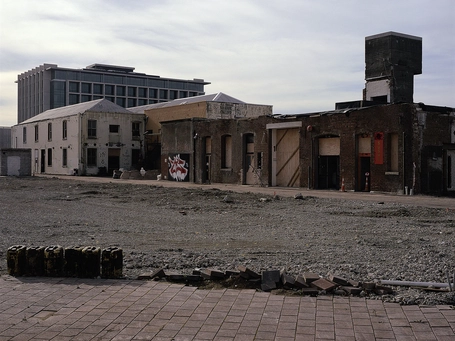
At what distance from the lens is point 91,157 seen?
1981 inches

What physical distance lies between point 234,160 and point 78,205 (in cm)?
1623

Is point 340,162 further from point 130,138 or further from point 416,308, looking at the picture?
point 130,138

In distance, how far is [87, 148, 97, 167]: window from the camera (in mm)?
50125

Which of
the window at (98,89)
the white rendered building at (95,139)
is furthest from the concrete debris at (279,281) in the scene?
the window at (98,89)

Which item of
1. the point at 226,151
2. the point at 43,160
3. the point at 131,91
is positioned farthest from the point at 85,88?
the point at 226,151

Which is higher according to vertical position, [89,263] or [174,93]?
[174,93]

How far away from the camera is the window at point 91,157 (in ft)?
164

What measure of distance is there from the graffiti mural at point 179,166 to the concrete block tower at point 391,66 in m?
13.9

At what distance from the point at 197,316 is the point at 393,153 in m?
21.1

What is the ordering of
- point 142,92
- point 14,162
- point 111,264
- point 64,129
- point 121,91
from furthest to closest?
point 142,92 < point 121,91 < point 64,129 < point 14,162 < point 111,264

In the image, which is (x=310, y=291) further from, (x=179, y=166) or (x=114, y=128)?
(x=114, y=128)

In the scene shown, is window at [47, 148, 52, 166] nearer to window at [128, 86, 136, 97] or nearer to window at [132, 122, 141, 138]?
window at [132, 122, 141, 138]

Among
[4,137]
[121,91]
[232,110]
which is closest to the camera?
[232,110]

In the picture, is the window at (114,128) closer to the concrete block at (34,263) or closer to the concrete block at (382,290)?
the concrete block at (34,263)
